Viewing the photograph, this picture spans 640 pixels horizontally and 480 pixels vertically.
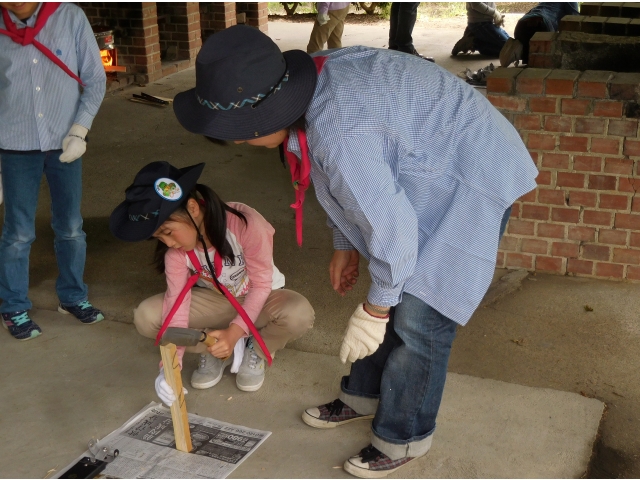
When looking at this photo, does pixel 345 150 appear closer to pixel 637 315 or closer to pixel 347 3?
pixel 637 315

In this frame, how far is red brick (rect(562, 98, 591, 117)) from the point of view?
3646 mm

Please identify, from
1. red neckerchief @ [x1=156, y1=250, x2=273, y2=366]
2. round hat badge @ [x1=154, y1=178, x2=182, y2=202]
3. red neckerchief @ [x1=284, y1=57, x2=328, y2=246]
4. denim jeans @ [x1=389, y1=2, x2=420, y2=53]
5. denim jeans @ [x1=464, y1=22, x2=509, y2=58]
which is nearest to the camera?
red neckerchief @ [x1=284, y1=57, x2=328, y2=246]

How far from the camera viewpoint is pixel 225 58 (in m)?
2.01

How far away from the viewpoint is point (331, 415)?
2828 millimetres

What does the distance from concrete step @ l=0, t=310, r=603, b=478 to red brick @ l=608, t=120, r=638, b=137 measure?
4.47 ft

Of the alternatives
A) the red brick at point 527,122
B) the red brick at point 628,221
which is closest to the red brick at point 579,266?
the red brick at point 628,221

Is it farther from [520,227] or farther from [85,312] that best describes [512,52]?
[85,312]

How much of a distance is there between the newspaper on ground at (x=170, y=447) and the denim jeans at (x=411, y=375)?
0.48 m

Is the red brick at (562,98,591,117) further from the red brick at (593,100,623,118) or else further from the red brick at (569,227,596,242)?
the red brick at (569,227,596,242)

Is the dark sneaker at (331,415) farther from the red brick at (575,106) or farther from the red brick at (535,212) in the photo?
the red brick at (575,106)

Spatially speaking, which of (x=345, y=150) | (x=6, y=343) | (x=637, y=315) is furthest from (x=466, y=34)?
(x=345, y=150)

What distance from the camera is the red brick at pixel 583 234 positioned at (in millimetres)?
3852

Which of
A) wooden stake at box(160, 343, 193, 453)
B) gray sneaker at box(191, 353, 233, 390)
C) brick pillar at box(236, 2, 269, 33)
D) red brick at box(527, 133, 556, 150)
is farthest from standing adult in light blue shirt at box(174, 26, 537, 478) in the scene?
brick pillar at box(236, 2, 269, 33)

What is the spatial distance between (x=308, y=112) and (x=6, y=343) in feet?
6.90
